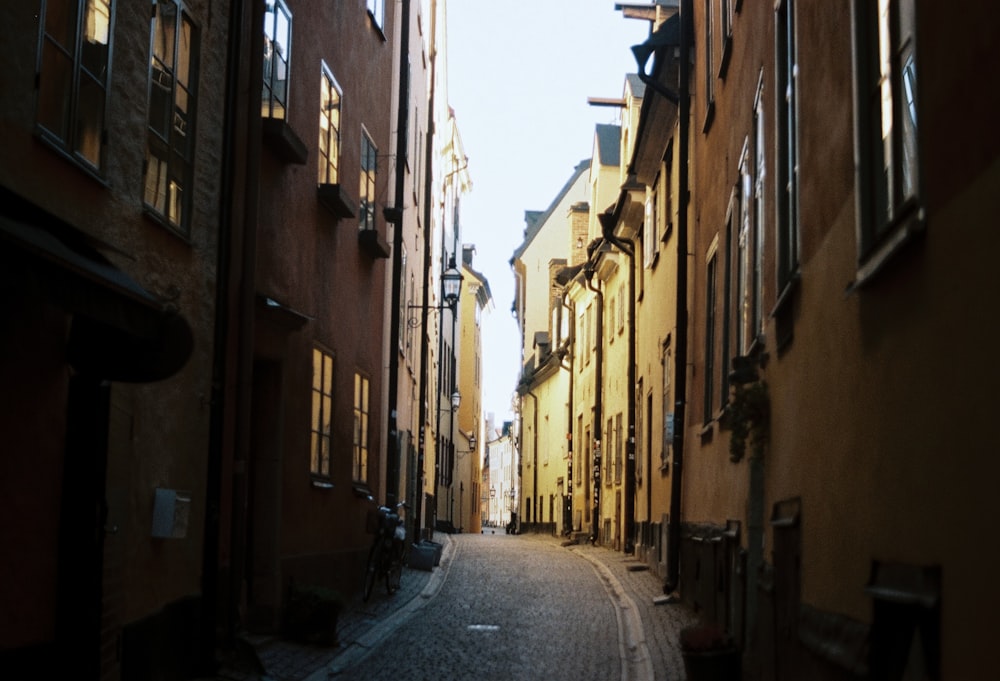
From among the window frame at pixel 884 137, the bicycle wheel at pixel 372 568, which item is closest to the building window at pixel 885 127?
the window frame at pixel 884 137

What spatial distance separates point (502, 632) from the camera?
1305 cm

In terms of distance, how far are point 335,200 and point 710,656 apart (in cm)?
660

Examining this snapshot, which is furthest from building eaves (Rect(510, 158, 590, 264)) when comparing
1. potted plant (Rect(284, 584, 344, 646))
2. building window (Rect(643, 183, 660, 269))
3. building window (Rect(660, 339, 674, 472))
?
potted plant (Rect(284, 584, 344, 646))

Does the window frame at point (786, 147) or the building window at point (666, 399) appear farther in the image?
the building window at point (666, 399)

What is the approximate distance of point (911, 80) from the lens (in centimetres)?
493

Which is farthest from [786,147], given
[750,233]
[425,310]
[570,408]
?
[570,408]

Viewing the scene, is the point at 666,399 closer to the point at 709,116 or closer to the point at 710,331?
the point at 710,331

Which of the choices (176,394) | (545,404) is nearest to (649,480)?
(176,394)

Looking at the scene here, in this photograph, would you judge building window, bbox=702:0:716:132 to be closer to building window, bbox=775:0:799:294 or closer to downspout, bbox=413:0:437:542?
building window, bbox=775:0:799:294

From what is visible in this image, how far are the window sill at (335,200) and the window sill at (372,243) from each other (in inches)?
66.6

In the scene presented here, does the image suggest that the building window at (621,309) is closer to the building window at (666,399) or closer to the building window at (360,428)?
the building window at (666,399)

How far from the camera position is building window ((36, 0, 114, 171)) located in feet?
21.9

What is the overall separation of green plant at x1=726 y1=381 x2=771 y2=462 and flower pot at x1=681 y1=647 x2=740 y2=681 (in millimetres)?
1337

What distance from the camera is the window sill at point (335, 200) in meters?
13.6
